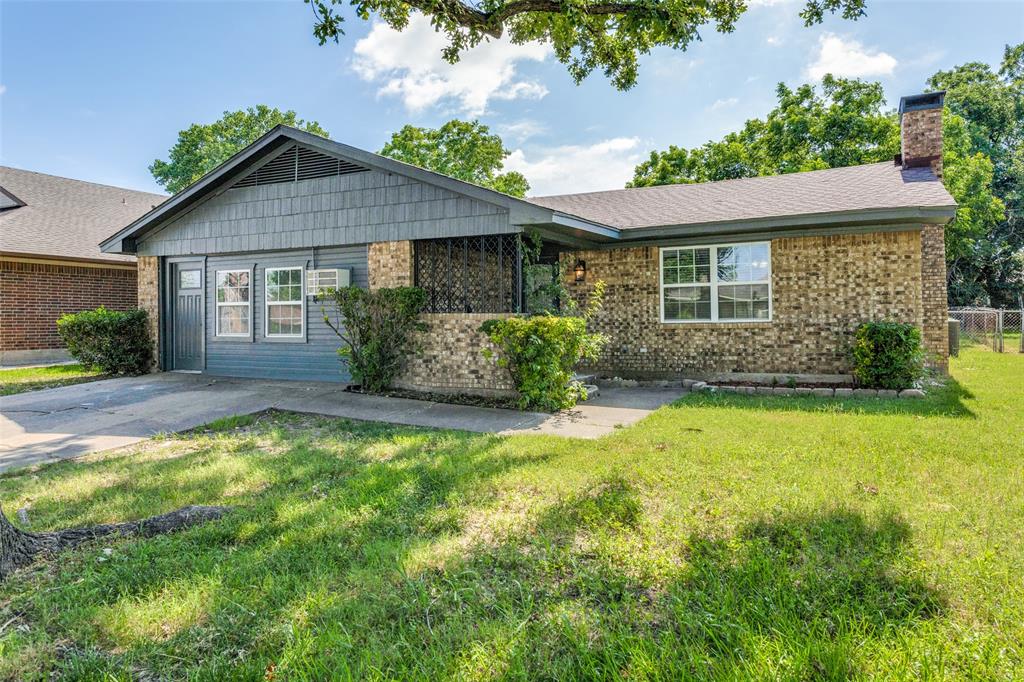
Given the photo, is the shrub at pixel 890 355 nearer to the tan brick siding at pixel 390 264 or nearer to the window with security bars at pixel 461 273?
the window with security bars at pixel 461 273

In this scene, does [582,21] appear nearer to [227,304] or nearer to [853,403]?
[853,403]

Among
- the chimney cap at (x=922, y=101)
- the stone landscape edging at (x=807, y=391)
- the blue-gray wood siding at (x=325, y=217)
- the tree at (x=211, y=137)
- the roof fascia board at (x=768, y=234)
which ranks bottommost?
the stone landscape edging at (x=807, y=391)

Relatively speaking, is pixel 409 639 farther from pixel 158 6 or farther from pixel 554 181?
pixel 554 181

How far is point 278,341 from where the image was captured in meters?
10.7

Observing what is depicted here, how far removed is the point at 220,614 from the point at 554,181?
2868 cm

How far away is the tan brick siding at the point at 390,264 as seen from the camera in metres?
9.27

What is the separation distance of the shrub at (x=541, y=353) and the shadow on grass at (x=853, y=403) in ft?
5.63

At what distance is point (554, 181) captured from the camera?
29109mm

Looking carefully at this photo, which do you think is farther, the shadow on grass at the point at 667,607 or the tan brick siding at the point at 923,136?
the tan brick siding at the point at 923,136

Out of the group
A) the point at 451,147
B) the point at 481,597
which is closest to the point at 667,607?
the point at 481,597

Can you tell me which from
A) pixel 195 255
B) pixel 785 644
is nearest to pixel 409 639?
pixel 785 644

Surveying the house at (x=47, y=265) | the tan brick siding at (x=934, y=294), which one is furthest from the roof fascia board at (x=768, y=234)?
the house at (x=47, y=265)

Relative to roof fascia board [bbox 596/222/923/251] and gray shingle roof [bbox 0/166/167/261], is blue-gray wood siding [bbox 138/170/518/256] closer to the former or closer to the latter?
roof fascia board [bbox 596/222/923/251]

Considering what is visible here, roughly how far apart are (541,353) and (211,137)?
3788cm
